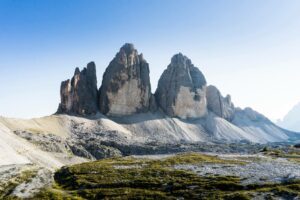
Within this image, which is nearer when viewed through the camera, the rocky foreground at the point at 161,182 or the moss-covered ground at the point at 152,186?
the moss-covered ground at the point at 152,186

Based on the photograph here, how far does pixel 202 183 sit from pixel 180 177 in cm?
477

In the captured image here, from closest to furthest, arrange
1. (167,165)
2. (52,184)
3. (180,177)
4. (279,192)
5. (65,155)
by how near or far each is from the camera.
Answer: (279,192) → (180,177) → (52,184) → (167,165) → (65,155)

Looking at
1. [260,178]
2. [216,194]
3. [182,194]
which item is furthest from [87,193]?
[260,178]

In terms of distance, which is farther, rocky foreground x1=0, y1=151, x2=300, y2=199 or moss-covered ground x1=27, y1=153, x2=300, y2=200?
rocky foreground x1=0, y1=151, x2=300, y2=199

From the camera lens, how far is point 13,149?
11869 cm

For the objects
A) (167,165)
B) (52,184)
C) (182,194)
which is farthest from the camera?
(167,165)

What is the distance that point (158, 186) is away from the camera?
47.9 metres

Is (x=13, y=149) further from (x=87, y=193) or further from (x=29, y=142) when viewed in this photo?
(x=87, y=193)

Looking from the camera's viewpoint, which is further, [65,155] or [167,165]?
[65,155]

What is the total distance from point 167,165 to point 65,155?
308ft

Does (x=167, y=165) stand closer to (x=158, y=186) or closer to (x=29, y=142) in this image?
(x=158, y=186)

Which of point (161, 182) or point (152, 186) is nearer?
point (152, 186)

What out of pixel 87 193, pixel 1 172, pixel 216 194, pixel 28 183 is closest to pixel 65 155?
pixel 1 172

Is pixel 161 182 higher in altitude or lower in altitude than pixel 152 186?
higher
